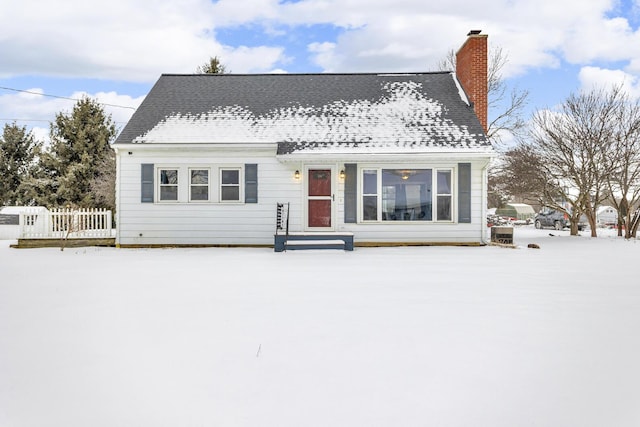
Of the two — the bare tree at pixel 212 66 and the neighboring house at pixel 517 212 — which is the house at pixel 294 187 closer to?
the bare tree at pixel 212 66

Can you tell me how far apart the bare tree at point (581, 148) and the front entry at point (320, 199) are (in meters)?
9.99

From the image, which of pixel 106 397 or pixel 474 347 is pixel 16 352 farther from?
pixel 474 347

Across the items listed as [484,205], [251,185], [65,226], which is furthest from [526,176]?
[65,226]

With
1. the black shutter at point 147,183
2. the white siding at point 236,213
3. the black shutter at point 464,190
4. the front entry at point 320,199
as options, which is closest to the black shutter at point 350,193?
the white siding at point 236,213

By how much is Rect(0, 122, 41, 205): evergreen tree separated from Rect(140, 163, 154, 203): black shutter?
2196cm

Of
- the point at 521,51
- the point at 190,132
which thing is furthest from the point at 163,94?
the point at 521,51

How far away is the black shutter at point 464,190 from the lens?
13.7 meters

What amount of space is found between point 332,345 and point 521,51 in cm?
2932

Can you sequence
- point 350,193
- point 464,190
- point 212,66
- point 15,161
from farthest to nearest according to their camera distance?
1. point 212,66
2. point 15,161
3. point 350,193
4. point 464,190

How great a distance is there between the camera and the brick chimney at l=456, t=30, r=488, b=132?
1533cm

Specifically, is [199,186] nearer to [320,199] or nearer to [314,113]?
[320,199]

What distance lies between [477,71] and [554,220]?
16218 mm

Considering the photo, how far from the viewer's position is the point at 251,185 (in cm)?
1373

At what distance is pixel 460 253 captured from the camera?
12062mm
